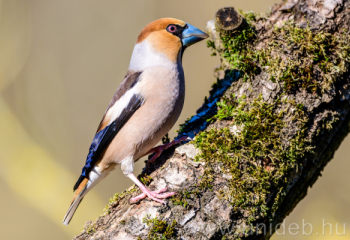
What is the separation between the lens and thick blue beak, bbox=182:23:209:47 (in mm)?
3268

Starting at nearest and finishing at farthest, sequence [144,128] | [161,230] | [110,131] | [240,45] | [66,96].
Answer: [161,230], [144,128], [110,131], [240,45], [66,96]

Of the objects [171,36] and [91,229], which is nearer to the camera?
[91,229]

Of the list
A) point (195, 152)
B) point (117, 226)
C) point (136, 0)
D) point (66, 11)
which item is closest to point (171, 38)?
point (195, 152)

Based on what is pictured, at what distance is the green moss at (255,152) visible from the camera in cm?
237

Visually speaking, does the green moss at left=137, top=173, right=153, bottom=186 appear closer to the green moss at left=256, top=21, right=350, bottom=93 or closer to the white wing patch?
the white wing patch

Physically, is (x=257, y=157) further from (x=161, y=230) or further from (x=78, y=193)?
(x=78, y=193)

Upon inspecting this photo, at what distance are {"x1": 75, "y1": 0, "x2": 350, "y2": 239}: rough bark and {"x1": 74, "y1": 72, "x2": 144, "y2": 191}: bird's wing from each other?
0.59 meters

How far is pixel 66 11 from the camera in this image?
25.3 feet

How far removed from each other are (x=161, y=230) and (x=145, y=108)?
1.24 metres

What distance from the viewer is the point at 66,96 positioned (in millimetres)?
7117

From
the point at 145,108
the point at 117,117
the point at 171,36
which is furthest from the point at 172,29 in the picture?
the point at 117,117

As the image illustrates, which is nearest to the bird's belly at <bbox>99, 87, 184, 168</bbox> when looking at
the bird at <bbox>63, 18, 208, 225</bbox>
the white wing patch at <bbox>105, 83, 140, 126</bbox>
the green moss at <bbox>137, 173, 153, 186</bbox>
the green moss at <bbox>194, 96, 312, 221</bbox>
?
the bird at <bbox>63, 18, 208, 225</bbox>

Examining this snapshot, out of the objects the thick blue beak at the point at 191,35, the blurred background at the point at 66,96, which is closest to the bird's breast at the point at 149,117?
the thick blue beak at the point at 191,35

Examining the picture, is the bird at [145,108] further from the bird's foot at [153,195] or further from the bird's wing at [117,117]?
the bird's foot at [153,195]
